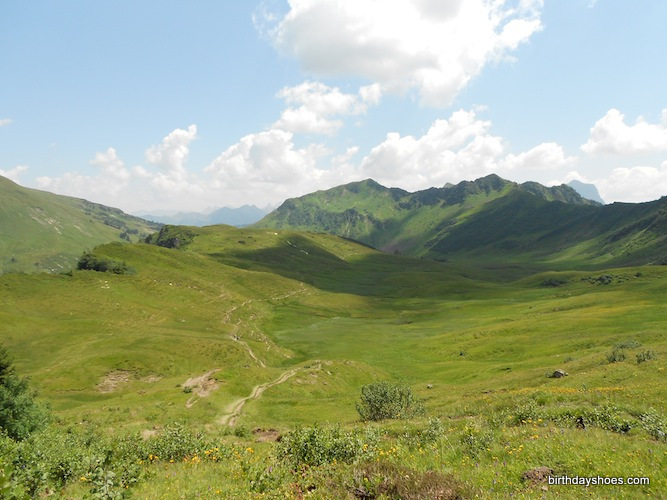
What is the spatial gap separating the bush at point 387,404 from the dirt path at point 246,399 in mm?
17413

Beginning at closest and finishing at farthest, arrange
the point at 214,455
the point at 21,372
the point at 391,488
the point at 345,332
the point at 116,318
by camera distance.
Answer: the point at 391,488 < the point at 214,455 < the point at 21,372 < the point at 116,318 < the point at 345,332

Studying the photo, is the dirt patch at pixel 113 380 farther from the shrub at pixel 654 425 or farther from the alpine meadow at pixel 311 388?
the shrub at pixel 654 425

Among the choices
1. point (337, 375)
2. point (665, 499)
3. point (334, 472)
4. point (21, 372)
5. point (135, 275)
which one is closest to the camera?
point (665, 499)

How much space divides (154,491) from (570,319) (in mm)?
100441

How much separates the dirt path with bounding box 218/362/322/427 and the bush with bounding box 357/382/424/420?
1741cm

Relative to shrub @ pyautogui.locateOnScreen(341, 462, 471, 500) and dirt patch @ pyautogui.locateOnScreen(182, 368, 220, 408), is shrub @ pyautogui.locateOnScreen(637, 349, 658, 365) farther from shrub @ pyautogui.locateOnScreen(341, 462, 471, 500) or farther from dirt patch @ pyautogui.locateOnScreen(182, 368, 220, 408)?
dirt patch @ pyautogui.locateOnScreen(182, 368, 220, 408)

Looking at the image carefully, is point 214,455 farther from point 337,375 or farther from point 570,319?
point 570,319

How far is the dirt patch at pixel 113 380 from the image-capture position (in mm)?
70400

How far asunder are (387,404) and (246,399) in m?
27.6

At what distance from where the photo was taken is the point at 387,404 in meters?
36.3

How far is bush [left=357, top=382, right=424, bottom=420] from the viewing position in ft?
117

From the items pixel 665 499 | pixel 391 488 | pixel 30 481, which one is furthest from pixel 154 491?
pixel 665 499

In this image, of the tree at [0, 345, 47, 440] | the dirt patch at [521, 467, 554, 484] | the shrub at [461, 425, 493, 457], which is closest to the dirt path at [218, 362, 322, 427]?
the tree at [0, 345, 47, 440]

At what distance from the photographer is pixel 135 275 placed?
511 ft
